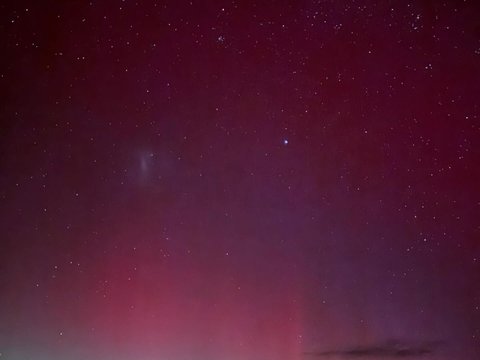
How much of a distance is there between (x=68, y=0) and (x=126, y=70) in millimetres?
525

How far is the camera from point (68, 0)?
7.35 meters

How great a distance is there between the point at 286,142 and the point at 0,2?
186cm

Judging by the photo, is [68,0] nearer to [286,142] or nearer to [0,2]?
[0,2]

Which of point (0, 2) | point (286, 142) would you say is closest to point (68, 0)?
point (0, 2)

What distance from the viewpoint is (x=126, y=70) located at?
749cm

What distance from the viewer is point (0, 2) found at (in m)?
7.29

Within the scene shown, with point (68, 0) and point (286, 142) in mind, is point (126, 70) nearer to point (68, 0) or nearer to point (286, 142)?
point (68, 0)

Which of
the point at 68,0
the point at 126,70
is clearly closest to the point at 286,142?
the point at 126,70

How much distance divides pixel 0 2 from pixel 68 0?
0.39 meters

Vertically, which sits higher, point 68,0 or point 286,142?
point 68,0

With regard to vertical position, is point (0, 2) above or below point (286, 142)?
above

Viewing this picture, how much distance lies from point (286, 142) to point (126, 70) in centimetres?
105

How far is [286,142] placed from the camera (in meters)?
A: 7.66
